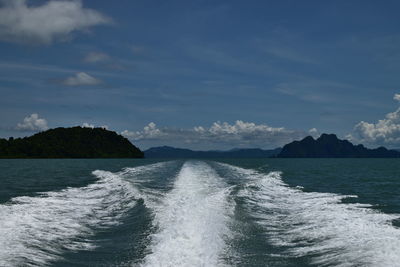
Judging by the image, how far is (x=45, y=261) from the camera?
41.0 feet

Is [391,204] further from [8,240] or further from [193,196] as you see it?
[8,240]

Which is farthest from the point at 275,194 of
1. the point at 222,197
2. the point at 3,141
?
the point at 3,141

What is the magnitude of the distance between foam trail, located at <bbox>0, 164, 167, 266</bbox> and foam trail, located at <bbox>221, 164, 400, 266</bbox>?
23.6 ft

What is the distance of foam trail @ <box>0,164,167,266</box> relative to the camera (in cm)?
1316

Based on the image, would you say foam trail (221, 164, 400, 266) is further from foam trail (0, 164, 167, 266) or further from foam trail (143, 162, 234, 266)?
foam trail (0, 164, 167, 266)

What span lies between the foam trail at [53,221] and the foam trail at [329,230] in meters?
7.19

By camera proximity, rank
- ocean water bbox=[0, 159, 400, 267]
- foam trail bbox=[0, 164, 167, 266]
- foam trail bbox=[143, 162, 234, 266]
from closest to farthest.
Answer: foam trail bbox=[143, 162, 234, 266] → ocean water bbox=[0, 159, 400, 267] → foam trail bbox=[0, 164, 167, 266]

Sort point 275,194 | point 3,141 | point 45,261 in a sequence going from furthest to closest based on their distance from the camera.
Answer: point 3,141 < point 275,194 < point 45,261

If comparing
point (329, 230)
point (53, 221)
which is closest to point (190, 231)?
point (329, 230)

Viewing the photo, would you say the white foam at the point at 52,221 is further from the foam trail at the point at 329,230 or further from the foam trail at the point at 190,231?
the foam trail at the point at 329,230

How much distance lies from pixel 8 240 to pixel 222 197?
13.6 metres

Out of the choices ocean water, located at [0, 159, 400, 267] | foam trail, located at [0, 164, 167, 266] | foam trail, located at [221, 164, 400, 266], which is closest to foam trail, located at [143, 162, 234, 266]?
ocean water, located at [0, 159, 400, 267]

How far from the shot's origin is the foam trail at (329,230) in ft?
41.4

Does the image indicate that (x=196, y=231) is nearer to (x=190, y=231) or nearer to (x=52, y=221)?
(x=190, y=231)
